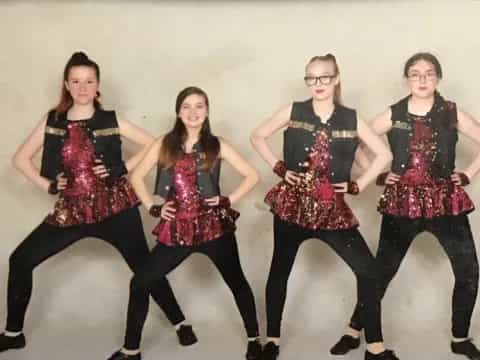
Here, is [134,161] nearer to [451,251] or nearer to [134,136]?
[134,136]

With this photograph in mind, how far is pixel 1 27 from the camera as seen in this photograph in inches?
A: 70.3

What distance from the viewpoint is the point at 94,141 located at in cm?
157

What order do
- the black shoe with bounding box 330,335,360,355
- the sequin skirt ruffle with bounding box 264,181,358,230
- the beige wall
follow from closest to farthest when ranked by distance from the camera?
1. the sequin skirt ruffle with bounding box 264,181,358,230
2. the black shoe with bounding box 330,335,360,355
3. the beige wall

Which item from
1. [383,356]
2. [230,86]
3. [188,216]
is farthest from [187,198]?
[383,356]

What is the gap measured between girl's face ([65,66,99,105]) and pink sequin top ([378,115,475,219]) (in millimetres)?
598

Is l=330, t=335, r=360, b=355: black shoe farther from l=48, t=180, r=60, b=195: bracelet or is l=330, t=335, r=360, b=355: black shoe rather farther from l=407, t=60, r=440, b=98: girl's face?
l=48, t=180, r=60, b=195: bracelet

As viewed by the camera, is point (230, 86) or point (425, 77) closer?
point (425, 77)

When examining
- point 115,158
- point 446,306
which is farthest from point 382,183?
point 115,158

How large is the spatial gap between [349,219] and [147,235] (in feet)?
1.59

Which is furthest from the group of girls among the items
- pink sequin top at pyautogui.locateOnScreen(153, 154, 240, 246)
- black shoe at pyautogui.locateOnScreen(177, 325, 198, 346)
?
black shoe at pyautogui.locateOnScreen(177, 325, 198, 346)

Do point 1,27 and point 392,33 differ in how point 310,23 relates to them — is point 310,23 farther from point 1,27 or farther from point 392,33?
point 1,27

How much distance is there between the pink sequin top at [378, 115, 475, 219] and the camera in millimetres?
1520

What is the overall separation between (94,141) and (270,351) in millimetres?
512

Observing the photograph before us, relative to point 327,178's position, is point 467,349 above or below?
below
